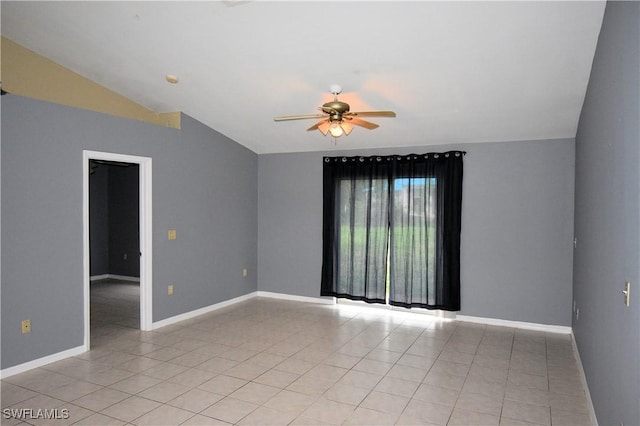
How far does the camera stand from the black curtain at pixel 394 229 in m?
5.32

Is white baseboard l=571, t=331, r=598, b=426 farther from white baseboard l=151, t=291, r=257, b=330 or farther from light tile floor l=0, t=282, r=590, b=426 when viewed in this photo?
white baseboard l=151, t=291, r=257, b=330

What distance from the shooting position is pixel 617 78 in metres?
2.04

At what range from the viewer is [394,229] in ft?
18.6

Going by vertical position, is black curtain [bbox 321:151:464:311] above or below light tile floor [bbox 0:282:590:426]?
above

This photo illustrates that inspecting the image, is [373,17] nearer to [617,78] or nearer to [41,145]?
[617,78]

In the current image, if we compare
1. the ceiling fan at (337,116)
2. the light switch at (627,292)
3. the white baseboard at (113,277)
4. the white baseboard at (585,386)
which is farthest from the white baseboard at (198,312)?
the light switch at (627,292)

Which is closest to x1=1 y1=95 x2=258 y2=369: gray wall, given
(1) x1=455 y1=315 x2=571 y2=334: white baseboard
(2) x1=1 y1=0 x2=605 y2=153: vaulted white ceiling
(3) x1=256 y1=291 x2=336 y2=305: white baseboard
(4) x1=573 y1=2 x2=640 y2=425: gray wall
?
(2) x1=1 y1=0 x2=605 y2=153: vaulted white ceiling

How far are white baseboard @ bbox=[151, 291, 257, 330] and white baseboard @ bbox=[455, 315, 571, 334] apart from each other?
3196mm

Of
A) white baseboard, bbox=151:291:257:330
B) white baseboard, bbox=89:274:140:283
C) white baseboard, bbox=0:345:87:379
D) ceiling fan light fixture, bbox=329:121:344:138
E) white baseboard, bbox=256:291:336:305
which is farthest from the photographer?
white baseboard, bbox=89:274:140:283

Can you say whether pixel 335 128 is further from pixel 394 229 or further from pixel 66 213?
pixel 66 213

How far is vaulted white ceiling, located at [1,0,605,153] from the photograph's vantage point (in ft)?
9.32

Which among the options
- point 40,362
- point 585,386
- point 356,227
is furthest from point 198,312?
point 585,386

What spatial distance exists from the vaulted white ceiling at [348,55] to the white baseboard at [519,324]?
229 cm

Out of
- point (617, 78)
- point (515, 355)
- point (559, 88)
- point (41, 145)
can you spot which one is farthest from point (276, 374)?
point (559, 88)
